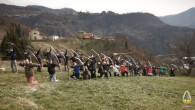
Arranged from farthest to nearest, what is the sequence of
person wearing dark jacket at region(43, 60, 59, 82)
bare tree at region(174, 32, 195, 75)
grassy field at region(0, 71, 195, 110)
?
bare tree at region(174, 32, 195, 75) < person wearing dark jacket at region(43, 60, 59, 82) < grassy field at region(0, 71, 195, 110)

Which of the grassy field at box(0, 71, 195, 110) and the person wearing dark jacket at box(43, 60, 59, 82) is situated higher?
the person wearing dark jacket at box(43, 60, 59, 82)

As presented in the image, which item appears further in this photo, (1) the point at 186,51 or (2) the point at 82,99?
(1) the point at 186,51

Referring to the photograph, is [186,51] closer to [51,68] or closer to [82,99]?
[51,68]

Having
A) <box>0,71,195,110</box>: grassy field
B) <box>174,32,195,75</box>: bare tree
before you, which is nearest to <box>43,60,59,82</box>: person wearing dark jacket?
<box>0,71,195,110</box>: grassy field

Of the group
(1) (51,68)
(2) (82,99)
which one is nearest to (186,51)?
(1) (51,68)

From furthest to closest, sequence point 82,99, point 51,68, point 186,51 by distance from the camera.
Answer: point 186,51 → point 51,68 → point 82,99

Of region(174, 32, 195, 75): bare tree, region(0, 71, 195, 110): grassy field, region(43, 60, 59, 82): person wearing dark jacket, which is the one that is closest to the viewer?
region(0, 71, 195, 110): grassy field

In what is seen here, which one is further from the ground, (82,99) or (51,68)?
(51,68)

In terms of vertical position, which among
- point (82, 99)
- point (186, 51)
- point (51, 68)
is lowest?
point (82, 99)

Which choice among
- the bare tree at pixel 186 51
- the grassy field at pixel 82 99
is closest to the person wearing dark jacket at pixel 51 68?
the grassy field at pixel 82 99

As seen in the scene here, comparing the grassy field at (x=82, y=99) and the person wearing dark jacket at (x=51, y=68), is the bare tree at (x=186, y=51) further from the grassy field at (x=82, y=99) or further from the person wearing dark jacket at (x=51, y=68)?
the person wearing dark jacket at (x=51, y=68)

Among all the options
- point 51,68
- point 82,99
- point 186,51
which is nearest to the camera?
point 82,99

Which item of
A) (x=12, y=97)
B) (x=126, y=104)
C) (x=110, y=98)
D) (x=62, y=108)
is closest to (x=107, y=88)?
(x=110, y=98)

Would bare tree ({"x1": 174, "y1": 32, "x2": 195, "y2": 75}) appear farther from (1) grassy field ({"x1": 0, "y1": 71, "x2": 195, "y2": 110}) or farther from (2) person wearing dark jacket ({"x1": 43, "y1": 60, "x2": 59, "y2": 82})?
(2) person wearing dark jacket ({"x1": 43, "y1": 60, "x2": 59, "y2": 82})
